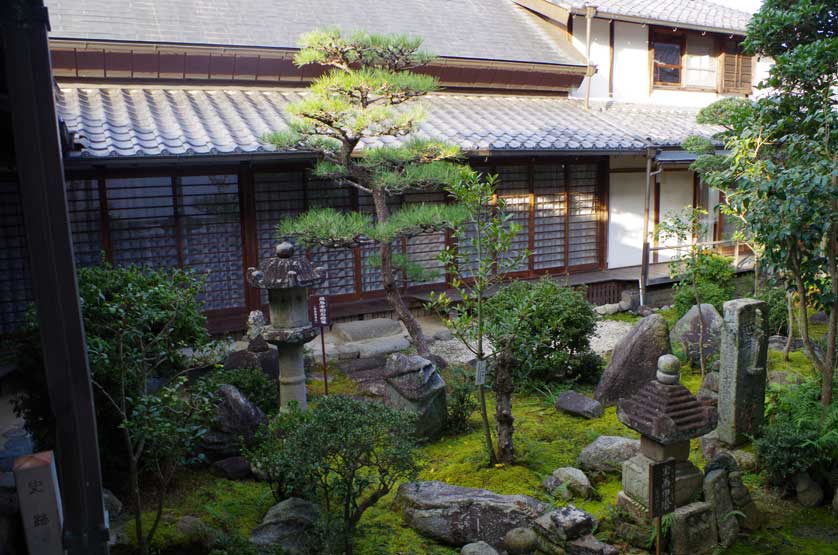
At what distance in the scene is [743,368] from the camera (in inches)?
257

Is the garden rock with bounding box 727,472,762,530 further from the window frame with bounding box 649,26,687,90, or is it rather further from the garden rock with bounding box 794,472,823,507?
the window frame with bounding box 649,26,687,90

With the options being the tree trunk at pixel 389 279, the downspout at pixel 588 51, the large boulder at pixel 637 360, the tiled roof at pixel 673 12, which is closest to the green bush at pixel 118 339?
the tree trunk at pixel 389 279

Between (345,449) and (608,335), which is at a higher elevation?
(345,449)

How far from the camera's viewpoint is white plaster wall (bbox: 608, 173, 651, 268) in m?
14.7

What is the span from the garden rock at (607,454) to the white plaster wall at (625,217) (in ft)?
29.7

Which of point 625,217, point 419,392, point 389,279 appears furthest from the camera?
point 625,217

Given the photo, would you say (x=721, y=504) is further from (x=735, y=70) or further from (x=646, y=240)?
(x=735, y=70)

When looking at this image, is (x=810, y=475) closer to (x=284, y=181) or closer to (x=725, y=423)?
(x=725, y=423)

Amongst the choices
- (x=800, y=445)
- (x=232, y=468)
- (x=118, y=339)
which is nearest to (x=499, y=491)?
(x=232, y=468)

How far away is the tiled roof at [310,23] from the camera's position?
11.4 meters

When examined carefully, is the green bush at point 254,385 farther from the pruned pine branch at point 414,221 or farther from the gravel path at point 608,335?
the gravel path at point 608,335

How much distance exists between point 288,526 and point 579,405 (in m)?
3.95

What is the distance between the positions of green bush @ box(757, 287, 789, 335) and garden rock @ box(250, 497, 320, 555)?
821cm

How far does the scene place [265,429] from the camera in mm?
5762
